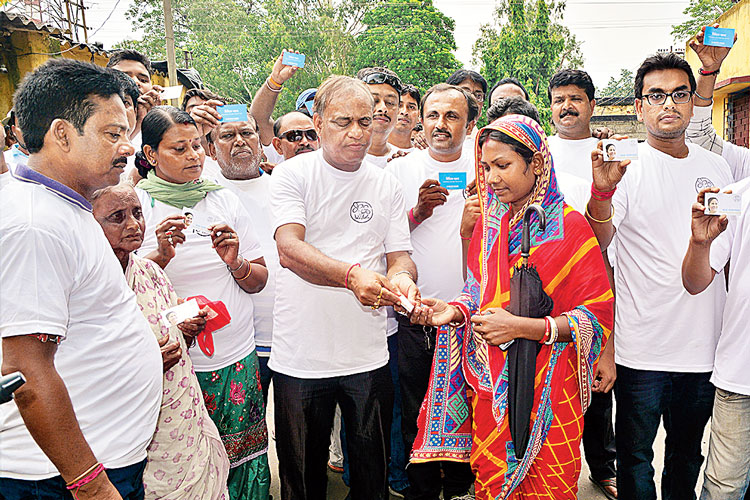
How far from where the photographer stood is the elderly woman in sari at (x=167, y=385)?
7.43 ft

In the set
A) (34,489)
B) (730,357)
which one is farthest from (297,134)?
(730,357)

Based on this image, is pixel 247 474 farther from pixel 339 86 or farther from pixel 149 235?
pixel 339 86

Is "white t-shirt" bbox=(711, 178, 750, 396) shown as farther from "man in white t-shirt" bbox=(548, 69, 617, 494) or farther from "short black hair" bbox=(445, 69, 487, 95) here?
"short black hair" bbox=(445, 69, 487, 95)

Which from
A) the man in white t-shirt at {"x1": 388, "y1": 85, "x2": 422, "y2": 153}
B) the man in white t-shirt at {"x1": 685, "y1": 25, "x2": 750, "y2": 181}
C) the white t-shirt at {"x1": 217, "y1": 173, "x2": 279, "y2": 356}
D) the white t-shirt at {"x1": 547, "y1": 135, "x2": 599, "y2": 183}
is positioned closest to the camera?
the man in white t-shirt at {"x1": 685, "y1": 25, "x2": 750, "y2": 181}

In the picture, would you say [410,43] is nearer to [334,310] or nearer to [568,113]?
[568,113]

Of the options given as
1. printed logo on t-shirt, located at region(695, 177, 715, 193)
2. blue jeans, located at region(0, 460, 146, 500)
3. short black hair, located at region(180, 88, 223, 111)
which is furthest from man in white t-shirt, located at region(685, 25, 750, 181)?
blue jeans, located at region(0, 460, 146, 500)

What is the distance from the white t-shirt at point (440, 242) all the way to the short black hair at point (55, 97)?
209 centimetres

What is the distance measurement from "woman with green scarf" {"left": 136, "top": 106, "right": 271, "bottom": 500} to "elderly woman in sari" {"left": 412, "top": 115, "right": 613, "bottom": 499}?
1.06 metres

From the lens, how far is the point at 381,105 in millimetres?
4102

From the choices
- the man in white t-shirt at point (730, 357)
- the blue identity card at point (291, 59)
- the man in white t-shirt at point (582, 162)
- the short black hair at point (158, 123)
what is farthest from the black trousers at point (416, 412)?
the blue identity card at point (291, 59)

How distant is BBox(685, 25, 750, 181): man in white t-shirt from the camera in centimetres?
323

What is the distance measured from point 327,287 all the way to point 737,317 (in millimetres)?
1965

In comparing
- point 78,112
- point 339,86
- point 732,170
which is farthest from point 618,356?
point 78,112

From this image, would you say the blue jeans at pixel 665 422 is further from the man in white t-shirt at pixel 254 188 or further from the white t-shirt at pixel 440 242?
the man in white t-shirt at pixel 254 188
